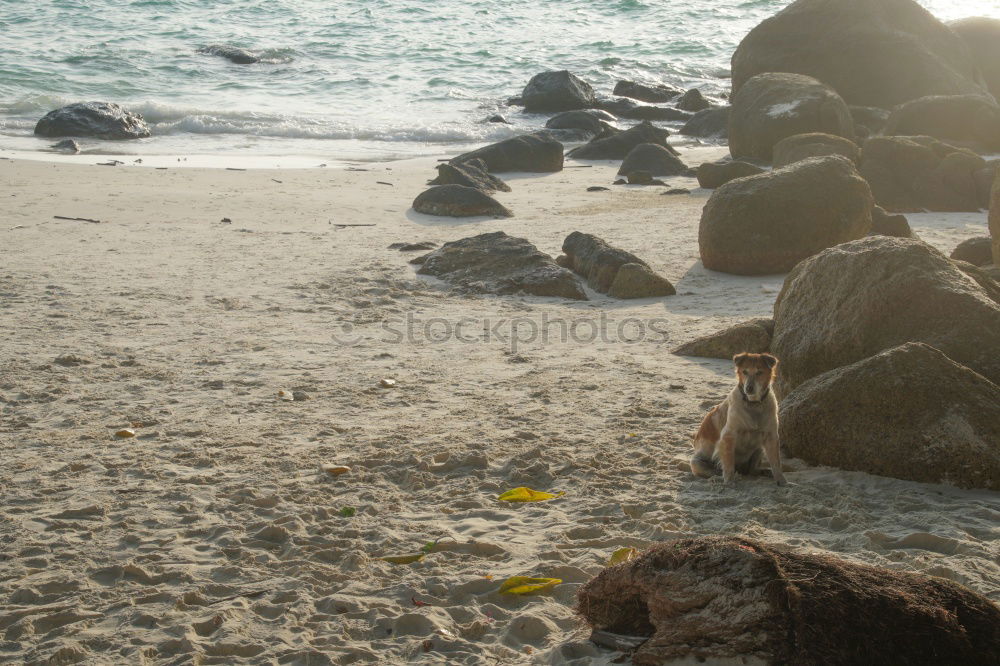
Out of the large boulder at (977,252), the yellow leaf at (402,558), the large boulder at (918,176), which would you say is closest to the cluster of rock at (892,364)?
the yellow leaf at (402,558)

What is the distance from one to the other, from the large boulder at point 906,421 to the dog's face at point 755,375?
563 millimetres

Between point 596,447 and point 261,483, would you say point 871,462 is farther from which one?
point 261,483

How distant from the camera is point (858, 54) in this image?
2317 centimetres

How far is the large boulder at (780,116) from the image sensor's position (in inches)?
674

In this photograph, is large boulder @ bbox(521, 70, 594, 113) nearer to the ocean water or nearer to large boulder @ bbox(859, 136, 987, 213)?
the ocean water

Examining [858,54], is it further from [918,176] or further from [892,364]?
[892,364]

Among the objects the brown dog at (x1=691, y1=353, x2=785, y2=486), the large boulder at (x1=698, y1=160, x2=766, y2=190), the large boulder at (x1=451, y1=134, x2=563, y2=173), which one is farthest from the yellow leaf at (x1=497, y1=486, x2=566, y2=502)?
the large boulder at (x1=451, y1=134, x2=563, y2=173)

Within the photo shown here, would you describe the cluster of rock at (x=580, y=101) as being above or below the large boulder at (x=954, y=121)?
below

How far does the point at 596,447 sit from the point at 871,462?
152 centimetres

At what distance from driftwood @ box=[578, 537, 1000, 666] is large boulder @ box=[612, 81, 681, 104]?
92.1ft

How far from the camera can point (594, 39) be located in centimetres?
3872

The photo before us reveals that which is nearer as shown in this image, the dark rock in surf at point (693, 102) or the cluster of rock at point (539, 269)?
the cluster of rock at point (539, 269)

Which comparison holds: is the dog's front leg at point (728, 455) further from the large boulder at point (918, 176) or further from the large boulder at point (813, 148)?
the large boulder at point (813, 148)

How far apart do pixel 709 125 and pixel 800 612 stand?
21.8 metres
